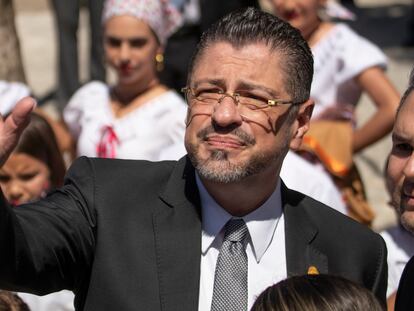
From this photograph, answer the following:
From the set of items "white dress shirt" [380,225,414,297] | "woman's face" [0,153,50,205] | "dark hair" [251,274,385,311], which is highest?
"dark hair" [251,274,385,311]

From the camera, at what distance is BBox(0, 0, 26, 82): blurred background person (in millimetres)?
6680

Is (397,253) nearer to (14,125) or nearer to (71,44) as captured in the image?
(14,125)

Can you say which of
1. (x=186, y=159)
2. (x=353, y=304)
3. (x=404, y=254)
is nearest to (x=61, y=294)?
(x=186, y=159)

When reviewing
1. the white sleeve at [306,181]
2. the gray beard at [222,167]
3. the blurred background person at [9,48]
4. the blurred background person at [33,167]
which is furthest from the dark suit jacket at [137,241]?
the blurred background person at [9,48]

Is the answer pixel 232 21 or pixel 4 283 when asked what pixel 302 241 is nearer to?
pixel 232 21

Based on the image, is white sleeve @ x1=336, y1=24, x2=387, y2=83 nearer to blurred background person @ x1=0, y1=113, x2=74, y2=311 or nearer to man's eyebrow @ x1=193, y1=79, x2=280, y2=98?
blurred background person @ x1=0, y1=113, x2=74, y2=311

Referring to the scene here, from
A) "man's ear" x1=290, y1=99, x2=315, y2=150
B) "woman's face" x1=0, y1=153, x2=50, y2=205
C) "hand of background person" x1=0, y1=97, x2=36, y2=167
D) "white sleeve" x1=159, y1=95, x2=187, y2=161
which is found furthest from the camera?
"white sleeve" x1=159, y1=95, x2=187, y2=161

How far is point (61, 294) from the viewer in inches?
139

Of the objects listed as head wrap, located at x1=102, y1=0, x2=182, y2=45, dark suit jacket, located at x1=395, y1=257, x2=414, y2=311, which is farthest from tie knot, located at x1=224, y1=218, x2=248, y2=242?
head wrap, located at x1=102, y1=0, x2=182, y2=45

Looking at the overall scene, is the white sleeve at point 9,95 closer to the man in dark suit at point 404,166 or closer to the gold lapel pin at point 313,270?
the gold lapel pin at point 313,270

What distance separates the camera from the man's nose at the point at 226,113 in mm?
2426

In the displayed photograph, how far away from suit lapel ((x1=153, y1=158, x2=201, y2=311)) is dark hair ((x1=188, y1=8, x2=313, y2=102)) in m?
0.35

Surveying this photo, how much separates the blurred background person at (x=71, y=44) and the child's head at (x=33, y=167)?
3.08m

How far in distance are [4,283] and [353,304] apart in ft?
2.69
